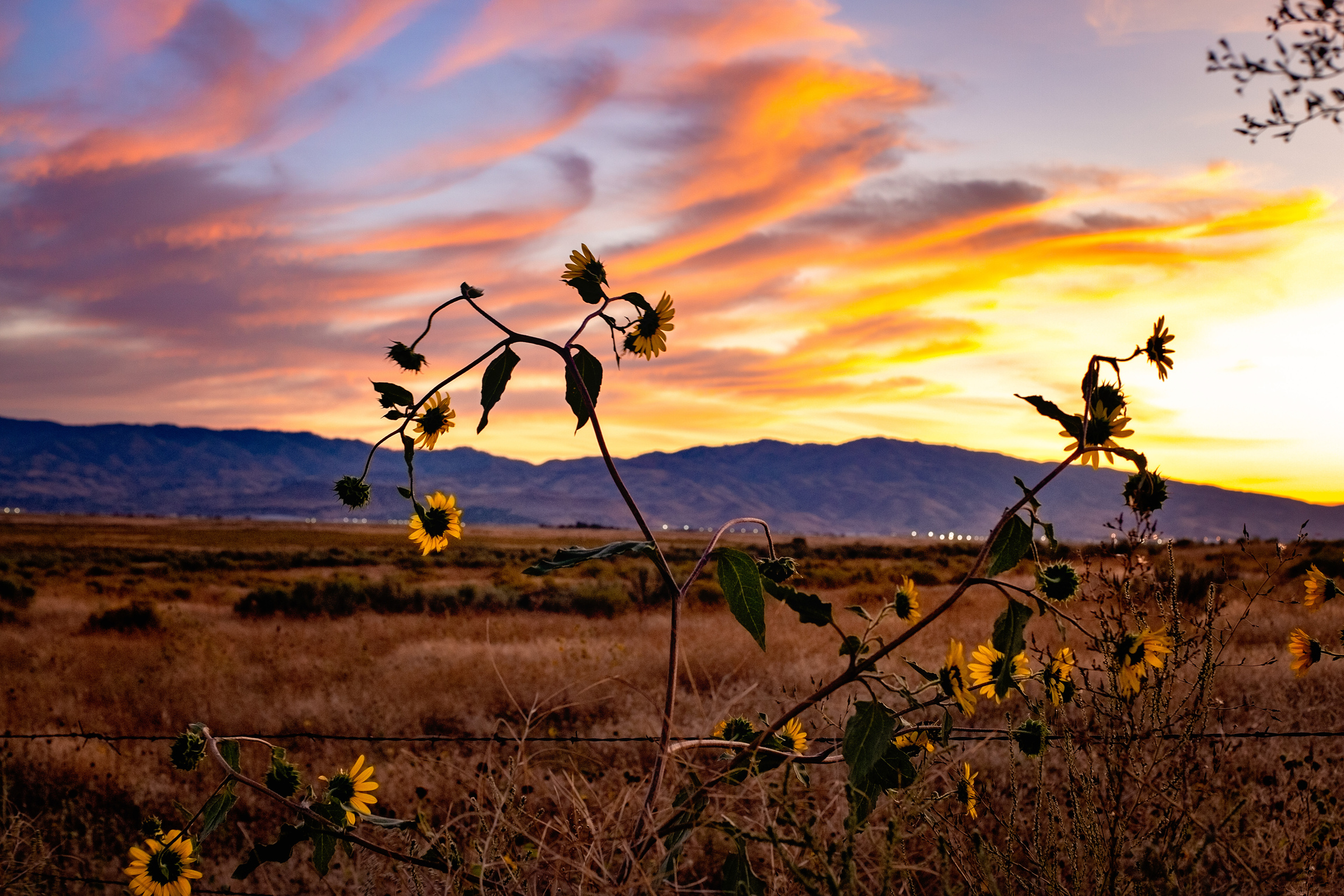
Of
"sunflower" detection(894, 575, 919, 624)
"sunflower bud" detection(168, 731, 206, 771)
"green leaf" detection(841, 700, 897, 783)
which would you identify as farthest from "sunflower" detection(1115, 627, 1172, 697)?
"sunflower bud" detection(168, 731, 206, 771)

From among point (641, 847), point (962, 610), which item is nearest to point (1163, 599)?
point (641, 847)

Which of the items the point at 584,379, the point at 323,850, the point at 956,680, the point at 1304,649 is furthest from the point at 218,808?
the point at 1304,649

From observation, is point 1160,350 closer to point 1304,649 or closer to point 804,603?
point 804,603

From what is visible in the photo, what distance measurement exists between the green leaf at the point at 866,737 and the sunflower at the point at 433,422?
0.92m

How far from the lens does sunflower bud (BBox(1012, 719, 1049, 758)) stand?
5.75 ft

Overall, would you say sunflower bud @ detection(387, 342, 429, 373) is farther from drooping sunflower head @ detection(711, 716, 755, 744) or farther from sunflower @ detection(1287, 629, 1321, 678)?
sunflower @ detection(1287, 629, 1321, 678)

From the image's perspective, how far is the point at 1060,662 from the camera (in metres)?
1.68

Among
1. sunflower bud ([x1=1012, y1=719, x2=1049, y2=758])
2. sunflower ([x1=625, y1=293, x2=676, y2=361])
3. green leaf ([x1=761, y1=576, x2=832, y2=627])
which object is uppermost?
sunflower ([x1=625, y1=293, x2=676, y2=361])

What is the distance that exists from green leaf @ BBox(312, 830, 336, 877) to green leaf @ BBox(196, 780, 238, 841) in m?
0.18

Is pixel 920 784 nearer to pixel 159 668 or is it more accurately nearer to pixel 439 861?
pixel 439 861

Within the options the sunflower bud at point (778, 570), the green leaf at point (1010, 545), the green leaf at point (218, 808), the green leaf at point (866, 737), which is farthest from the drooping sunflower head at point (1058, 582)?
the green leaf at point (218, 808)

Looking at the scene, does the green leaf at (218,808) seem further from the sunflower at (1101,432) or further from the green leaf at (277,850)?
the sunflower at (1101,432)

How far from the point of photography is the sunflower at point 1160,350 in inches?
50.8

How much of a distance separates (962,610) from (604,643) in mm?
7195
